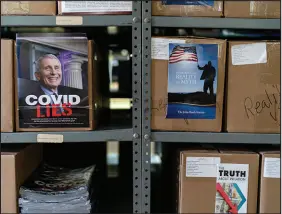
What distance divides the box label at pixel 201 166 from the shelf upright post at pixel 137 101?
18 cm

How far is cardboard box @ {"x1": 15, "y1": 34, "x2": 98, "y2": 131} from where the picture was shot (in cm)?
103

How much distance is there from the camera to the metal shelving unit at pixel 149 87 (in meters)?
1.03

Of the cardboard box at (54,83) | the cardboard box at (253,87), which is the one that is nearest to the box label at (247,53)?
the cardboard box at (253,87)

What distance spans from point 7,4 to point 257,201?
45.2 inches

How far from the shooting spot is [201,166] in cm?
108

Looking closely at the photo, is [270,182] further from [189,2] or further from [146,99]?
[189,2]

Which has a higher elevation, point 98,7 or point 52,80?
point 98,7

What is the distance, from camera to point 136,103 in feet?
3.46

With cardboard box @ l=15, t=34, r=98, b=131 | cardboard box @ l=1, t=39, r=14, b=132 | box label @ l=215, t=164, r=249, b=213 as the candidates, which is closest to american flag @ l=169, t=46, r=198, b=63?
cardboard box @ l=15, t=34, r=98, b=131

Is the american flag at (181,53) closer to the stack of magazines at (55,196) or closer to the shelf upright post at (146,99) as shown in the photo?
the shelf upright post at (146,99)

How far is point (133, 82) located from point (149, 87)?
6cm

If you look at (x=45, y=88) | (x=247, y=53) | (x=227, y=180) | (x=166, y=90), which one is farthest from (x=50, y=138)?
(x=247, y=53)

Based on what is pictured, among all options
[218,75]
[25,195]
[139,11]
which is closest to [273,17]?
[218,75]

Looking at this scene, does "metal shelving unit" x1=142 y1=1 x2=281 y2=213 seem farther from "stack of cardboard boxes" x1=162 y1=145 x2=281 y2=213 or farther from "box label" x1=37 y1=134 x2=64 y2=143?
"box label" x1=37 y1=134 x2=64 y2=143
